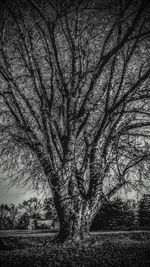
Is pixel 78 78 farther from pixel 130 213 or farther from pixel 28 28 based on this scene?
pixel 130 213

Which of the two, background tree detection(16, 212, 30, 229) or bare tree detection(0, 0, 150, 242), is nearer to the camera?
bare tree detection(0, 0, 150, 242)

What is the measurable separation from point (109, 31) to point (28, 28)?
3183mm

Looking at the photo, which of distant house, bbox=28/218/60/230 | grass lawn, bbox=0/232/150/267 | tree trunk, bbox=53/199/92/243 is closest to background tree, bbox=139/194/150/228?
distant house, bbox=28/218/60/230

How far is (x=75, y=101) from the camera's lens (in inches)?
340

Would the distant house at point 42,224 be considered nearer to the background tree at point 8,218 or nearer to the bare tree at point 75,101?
the background tree at point 8,218

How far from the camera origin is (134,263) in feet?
15.9

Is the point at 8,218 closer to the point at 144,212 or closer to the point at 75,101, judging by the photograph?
the point at 144,212

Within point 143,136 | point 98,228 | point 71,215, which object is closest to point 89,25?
point 143,136

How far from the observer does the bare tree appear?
749cm

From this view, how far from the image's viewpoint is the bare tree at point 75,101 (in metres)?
7.49

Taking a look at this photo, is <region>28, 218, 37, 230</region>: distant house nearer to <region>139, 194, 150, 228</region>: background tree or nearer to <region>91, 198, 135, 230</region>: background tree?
<region>91, 198, 135, 230</region>: background tree

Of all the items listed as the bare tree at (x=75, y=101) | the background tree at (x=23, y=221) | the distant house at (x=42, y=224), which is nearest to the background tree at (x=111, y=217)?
the distant house at (x=42, y=224)

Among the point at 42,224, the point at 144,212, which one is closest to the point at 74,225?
the point at 144,212

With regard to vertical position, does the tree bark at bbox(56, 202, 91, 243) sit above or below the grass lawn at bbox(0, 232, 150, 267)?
above
